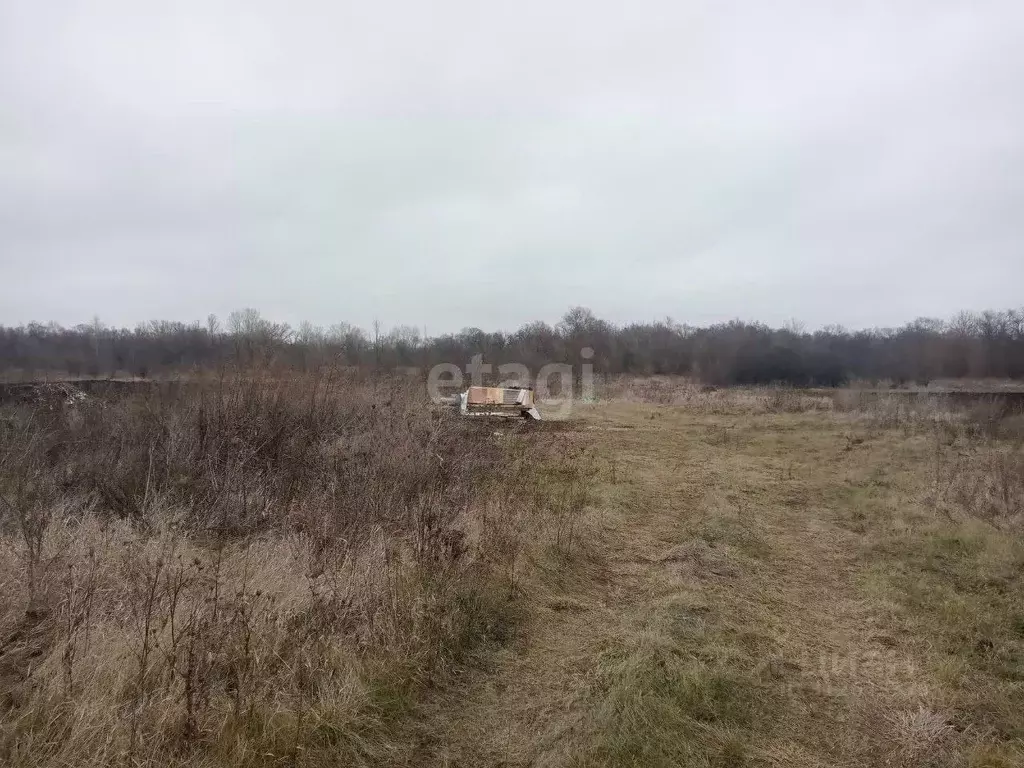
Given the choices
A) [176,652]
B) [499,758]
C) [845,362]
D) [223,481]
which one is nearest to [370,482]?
[223,481]

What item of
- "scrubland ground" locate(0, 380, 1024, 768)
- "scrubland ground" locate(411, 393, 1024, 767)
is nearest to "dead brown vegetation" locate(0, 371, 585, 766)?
"scrubland ground" locate(0, 380, 1024, 768)

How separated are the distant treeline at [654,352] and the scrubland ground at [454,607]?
17.3 feet

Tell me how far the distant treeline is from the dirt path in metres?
8.01

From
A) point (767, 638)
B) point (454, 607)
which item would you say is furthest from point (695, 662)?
Result: point (454, 607)

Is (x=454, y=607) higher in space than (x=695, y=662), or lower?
higher

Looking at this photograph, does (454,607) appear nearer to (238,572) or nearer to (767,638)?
(238,572)

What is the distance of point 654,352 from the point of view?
45.5m

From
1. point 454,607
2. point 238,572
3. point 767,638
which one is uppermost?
point 238,572

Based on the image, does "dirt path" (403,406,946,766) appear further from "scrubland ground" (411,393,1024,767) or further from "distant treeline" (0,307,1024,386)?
"distant treeline" (0,307,1024,386)

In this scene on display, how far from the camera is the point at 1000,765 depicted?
2.75 m

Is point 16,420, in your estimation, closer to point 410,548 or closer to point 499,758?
point 410,548

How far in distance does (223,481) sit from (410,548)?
2751 millimetres

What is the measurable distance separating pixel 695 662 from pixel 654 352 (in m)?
43.5

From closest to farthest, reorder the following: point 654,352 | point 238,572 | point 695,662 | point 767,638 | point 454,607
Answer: point 695,662 < point 454,607 < point 767,638 < point 238,572 < point 654,352
